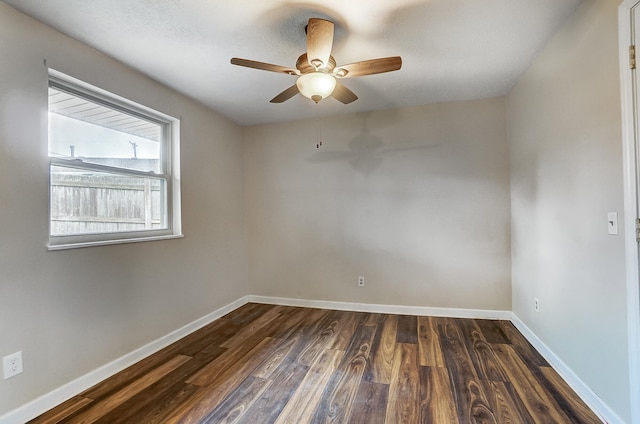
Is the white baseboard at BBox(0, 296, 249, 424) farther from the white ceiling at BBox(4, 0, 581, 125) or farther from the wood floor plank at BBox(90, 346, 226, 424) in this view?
the white ceiling at BBox(4, 0, 581, 125)

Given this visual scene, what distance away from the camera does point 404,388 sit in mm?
1944

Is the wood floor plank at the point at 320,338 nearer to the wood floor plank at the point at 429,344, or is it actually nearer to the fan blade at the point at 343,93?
the wood floor plank at the point at 429,344

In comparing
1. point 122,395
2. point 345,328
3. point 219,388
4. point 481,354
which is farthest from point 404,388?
point 122,395

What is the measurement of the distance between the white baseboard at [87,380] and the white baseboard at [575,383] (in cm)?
314

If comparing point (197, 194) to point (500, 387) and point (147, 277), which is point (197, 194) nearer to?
point (147, 277)

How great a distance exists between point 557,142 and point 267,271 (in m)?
3.29

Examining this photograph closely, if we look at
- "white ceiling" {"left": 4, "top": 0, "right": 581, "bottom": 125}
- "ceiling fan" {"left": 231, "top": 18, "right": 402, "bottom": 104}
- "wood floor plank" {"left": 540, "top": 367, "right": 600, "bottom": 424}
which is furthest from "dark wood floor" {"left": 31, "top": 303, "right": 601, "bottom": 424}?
"white ceiling" {"left": 4, "top": 0, "right": 581, "bottom": 125}

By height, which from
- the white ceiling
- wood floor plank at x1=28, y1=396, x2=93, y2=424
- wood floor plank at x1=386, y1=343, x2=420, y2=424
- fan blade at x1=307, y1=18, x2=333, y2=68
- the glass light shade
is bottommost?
wood floor plank at x1=28, y1=396, x2=93, y2=424

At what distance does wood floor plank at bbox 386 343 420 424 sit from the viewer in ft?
5.54

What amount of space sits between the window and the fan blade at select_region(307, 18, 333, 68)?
5.40ft

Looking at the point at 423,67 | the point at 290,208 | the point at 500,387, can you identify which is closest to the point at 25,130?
the point at 290,208

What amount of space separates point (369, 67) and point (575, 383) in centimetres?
243

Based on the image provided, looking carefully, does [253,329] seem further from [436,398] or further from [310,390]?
[436,398]

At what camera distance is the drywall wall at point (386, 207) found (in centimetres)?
318
